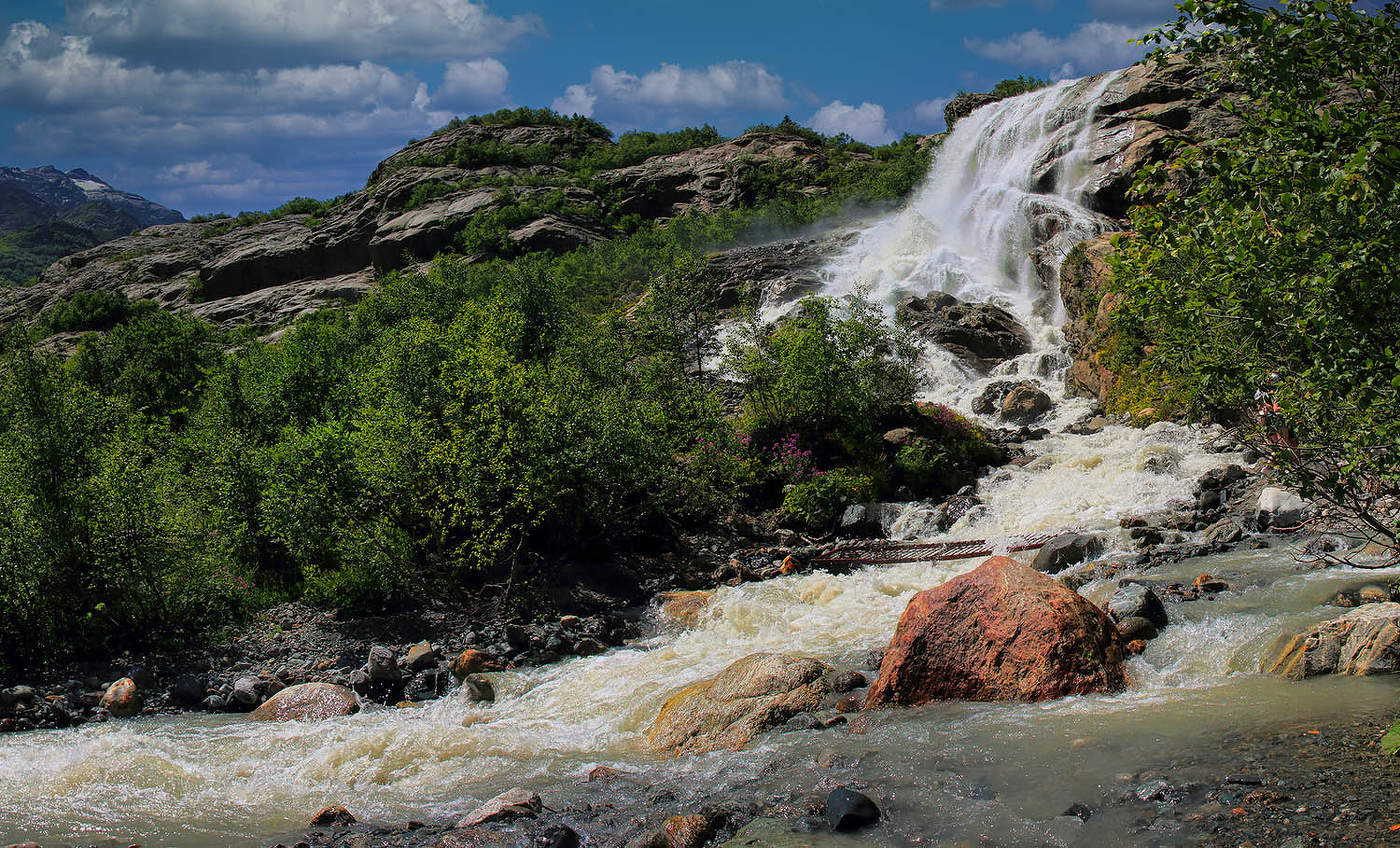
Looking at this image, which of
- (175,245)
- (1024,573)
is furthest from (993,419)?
(175,245)

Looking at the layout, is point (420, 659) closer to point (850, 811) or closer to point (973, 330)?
point (850, 811)

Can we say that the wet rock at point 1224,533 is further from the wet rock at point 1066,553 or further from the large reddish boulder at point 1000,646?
the large reddish boulder at point 1000,646

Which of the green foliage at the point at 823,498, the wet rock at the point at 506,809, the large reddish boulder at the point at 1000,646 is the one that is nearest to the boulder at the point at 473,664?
the wet rock at the point at 506,809

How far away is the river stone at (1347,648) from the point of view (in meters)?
10.7

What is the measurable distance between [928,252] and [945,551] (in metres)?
33.7

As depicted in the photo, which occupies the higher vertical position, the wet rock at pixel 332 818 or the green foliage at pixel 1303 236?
the green foliage at pixel 1303 236

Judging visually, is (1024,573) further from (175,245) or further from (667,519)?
(175,245)

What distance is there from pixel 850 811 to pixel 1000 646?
422 centimetres

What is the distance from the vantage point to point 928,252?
52.5 meters

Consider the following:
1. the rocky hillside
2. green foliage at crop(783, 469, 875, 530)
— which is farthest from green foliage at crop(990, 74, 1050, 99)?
green foliage at crop(783, 469, 875, 530)

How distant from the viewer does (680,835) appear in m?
9.10

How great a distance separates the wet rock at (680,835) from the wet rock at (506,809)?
5.46 feet

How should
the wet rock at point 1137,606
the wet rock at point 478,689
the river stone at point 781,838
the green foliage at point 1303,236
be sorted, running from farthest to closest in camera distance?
the wet rock at point 478,689 < the wet rock at point 1137,606 < the river stone at point 781,838 < the green foliage at point 1303,236

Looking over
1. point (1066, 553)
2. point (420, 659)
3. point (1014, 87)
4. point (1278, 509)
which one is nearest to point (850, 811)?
point (420, 659)
